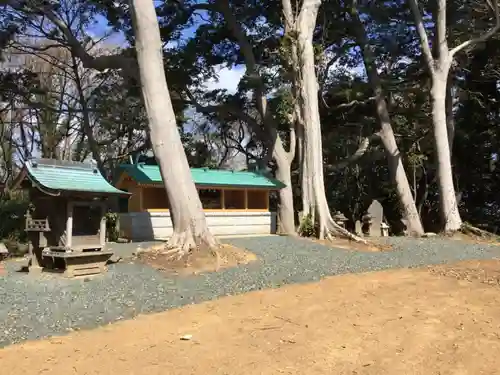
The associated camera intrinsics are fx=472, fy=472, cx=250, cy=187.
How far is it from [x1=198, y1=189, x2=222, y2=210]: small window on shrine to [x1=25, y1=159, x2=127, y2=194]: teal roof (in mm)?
8353

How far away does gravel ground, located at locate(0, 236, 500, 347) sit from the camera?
20.6 feet

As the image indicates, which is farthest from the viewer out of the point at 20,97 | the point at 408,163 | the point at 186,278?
the point at 408,163

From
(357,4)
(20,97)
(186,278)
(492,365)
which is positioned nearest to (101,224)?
(186,278)

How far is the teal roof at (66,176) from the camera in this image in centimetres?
919

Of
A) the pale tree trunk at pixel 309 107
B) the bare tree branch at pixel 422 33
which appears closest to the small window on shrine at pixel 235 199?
the pale tree trunk at pixel 309 107

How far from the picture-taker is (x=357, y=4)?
20.8 m

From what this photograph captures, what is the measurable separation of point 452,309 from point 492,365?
1.98 metres

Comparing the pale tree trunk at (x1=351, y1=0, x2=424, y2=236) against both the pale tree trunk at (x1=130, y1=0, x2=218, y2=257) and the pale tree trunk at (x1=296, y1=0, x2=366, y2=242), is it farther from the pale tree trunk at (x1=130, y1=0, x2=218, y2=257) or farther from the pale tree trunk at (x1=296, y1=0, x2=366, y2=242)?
the pale tree trunk at (x1=130, y1=0, x2=218, y2=257)

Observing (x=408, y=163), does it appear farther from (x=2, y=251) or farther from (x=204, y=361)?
(x=204, y=361)

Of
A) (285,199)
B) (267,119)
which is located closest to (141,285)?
(285,199)

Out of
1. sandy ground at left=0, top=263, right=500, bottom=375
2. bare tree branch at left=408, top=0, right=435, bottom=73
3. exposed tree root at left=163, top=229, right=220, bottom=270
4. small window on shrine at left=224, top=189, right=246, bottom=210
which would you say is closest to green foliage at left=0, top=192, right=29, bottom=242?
small window on shrine at left=224, top=189, right=246, bottom=210

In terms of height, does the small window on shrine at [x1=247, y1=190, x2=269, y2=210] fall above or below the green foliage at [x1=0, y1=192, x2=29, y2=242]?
above

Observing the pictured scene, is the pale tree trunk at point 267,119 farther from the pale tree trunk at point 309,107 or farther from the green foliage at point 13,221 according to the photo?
the green foliage at point 13,221

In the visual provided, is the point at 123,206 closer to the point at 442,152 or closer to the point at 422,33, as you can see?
the point at 442,152
